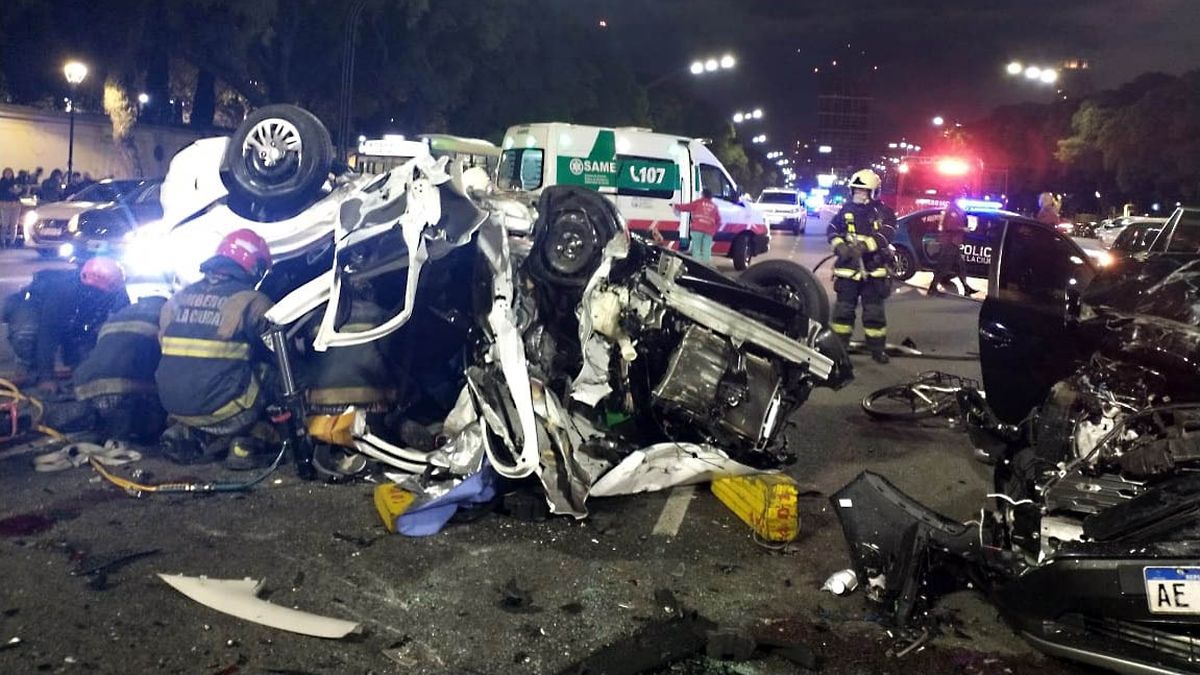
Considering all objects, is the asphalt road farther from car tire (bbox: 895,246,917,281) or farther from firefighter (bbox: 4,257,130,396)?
car tire (bbox: 895,246,917,281)

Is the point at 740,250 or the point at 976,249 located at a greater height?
the point at 976,249

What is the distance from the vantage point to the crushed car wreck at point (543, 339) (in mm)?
5469

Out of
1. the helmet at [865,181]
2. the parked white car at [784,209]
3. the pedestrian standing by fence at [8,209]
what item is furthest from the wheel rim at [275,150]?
the parked white car at [784,209]

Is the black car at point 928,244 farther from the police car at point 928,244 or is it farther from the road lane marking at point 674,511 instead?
the road lane marking at point 674,511

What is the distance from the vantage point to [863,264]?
954 centimetres

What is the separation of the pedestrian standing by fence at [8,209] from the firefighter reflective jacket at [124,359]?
16135 millimetres

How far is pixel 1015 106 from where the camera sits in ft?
230

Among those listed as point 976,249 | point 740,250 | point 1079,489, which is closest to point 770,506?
point 1079,489

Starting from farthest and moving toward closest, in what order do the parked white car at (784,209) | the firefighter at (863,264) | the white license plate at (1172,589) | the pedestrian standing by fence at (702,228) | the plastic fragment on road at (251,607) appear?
the parked white car at (784,209) → the pedestrian standing by fence at (702,228) → the firefighter at (863,264) → the plastic fragment on road at (251,607) → the white license plate at (1172,589)

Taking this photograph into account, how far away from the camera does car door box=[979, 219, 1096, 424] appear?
570 centimetres

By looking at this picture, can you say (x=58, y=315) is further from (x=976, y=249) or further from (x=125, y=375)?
(x=976, y=249)

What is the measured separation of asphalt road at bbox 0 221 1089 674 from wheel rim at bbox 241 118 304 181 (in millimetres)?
2035

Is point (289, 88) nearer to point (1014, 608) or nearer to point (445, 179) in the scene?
point (445, 179)

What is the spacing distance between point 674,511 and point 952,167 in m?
24.6
